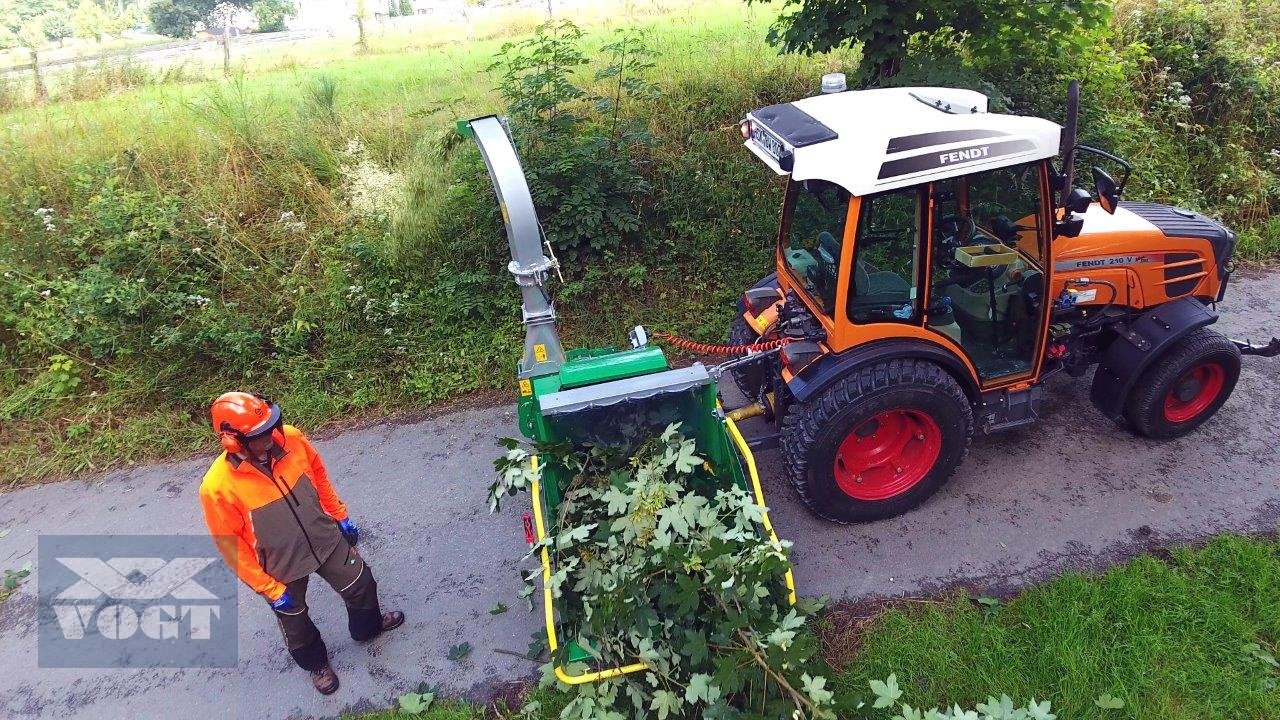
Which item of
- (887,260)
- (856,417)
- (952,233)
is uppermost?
(952,233)

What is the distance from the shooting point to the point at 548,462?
342 centimetres

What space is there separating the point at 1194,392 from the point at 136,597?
6719 millimetres

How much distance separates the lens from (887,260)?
3.75 metres

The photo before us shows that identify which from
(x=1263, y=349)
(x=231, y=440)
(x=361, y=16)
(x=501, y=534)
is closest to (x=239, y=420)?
(x=231, y=440)

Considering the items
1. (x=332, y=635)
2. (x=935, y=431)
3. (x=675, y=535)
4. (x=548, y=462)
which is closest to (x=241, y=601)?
(x=332, y=635)

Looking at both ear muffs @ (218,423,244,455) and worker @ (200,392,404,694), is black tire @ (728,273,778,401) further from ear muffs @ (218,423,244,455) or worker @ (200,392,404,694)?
ear muffs @ (218,423,244,455)

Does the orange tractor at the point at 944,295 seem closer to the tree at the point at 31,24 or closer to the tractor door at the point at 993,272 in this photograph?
the tractor door at the point at 993,272

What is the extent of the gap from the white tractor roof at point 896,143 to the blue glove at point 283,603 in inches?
125

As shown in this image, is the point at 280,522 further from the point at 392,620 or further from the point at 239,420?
the point at 392,620

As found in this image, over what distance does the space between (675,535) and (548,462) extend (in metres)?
0.73

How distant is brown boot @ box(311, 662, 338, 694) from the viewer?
344 centimetres

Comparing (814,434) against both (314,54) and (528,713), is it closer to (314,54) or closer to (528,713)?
(528,713)

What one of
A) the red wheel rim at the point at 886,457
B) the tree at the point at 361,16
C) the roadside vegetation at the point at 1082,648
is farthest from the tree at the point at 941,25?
the tree at the point at 361,16

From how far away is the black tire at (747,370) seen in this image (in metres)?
4.50
